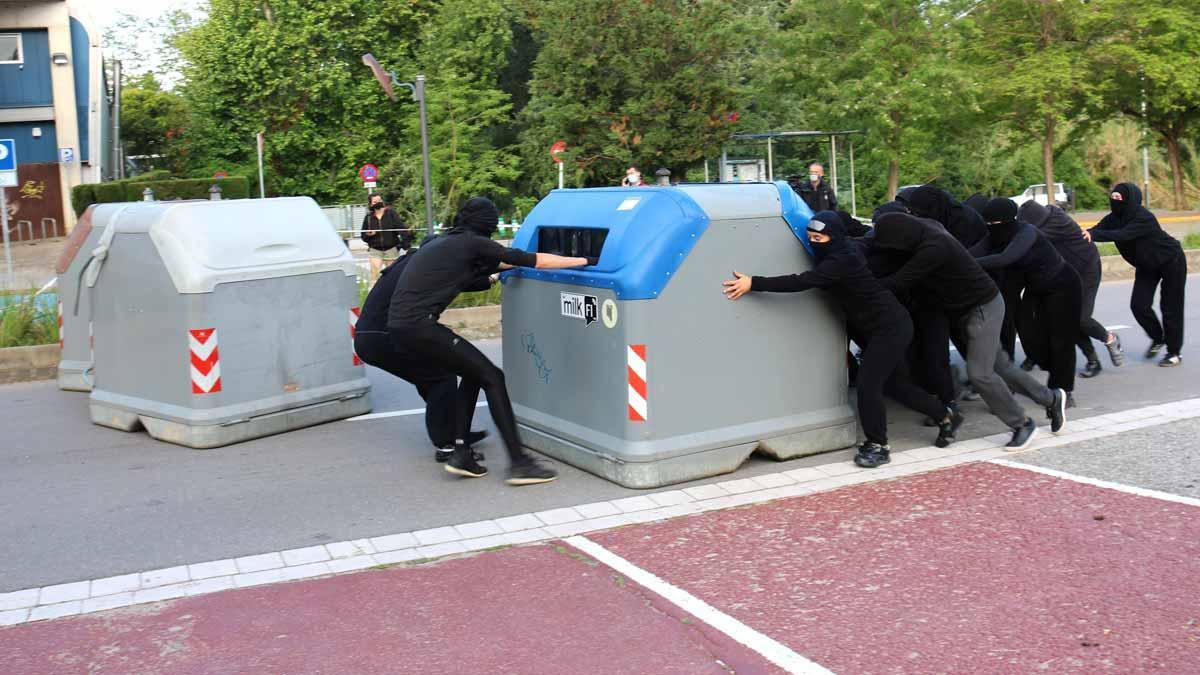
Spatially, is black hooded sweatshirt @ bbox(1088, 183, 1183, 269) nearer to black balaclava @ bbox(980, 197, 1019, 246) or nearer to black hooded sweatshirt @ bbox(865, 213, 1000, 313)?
black balaclava @ bbox(980, 197, 1019, 246)

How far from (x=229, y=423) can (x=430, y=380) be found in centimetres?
180

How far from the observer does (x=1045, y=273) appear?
8.79 m

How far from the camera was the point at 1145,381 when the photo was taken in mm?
10258

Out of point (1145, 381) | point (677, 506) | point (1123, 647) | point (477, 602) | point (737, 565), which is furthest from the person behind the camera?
point (1145, 381)

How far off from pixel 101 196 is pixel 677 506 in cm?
3082

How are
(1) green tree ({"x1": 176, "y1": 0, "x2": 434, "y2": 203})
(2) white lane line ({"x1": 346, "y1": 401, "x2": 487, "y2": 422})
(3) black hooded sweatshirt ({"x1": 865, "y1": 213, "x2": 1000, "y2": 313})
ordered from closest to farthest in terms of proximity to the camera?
(3) black hooded sweatshirt ({"x1": 865, "y1": 213, "x2": 1000, "y2": 313}) < (2) white lane line ({"x1": 346, "y1": 401, "x2": 487, "y2": 422}) < (1) green tree ({"x1": 176, "y1": 0, "x2": 434, "y2": 203})

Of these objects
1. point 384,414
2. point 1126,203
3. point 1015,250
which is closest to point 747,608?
point 1015,250

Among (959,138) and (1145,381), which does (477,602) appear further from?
(959,138)

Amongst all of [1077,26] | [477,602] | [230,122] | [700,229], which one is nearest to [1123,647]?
[477,602]

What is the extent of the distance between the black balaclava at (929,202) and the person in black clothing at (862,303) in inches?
47.2

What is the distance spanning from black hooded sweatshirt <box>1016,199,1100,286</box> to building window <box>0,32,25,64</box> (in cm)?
3656

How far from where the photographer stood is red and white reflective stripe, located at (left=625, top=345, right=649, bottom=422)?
6.99 m

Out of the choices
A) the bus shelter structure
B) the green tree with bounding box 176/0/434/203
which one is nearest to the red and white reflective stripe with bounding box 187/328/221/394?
the bus shelter structure

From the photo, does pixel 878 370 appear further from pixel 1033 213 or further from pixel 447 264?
pixel 1033 213
